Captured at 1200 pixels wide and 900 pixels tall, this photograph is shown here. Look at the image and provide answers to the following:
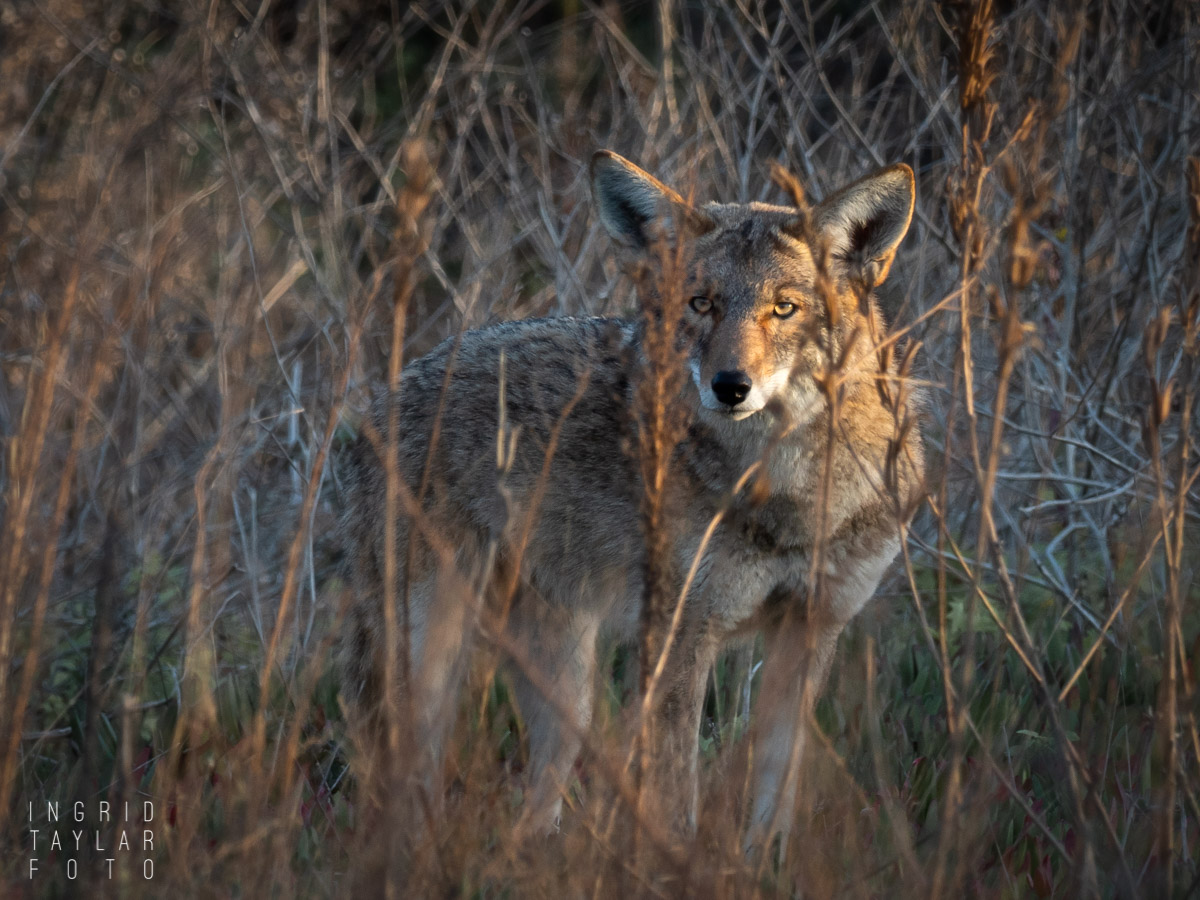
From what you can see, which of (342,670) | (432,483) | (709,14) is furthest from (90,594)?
(709,14)

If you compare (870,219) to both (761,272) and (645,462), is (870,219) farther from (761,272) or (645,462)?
(645,462)

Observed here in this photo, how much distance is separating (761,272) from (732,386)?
1.69 ft

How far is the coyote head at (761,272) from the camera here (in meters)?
3.31

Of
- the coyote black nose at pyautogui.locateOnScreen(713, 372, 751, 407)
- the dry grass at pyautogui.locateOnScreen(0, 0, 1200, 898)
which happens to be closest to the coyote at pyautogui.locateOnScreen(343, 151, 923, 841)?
the coyote black nose at pyautogui.locateOnScreen(713, 372, 751, 407)

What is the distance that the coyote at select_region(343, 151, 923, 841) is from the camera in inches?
133

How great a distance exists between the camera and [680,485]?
3.65m

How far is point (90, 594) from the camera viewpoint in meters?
4.96

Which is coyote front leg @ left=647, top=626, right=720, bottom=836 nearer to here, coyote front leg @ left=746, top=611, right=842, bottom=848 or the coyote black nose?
coyote front leg @ left=746, top=611, right=842, bottom=848

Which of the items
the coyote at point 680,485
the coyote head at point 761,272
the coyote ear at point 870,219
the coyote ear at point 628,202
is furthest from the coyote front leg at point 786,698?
the coyote ear at point 628,202

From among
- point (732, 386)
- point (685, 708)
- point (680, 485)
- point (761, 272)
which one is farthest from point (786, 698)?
point (761, 272)

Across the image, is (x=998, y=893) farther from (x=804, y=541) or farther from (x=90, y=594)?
(x=90, y=594)

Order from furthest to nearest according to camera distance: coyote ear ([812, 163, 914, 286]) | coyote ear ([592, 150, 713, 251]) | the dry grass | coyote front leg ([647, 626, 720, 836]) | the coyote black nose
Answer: coyote ear ([592, 150, 713, 251]), coyote ear ([812, 163, 914, 286]), the coyote black nose, coyote front leg ([647, 626, 720, 836]), the dry grass

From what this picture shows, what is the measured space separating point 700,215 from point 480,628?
2.31 metres

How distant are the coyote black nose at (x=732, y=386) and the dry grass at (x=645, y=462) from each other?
530 millimetres
